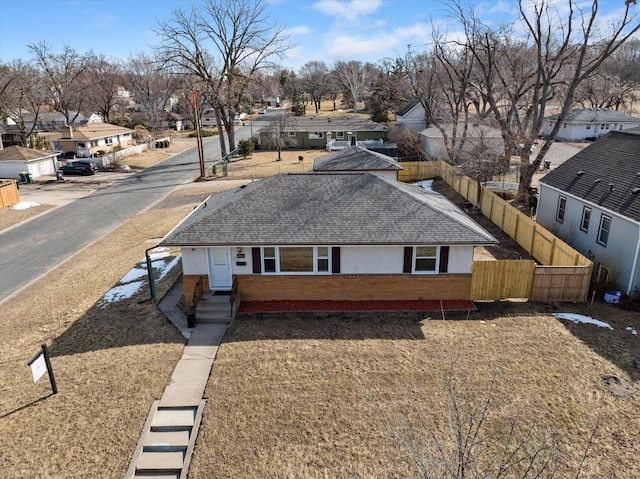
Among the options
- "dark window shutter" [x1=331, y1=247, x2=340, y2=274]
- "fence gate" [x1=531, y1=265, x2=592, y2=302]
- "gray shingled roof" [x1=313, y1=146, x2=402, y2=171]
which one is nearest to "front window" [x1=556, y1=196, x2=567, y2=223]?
"fence gate" [x1=531, y1=265, x2=592, y2=302]

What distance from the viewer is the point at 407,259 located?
653 inches

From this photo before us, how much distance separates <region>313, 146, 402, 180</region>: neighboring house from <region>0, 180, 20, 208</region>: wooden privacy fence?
23450 millimetres

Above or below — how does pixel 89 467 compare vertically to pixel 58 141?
below

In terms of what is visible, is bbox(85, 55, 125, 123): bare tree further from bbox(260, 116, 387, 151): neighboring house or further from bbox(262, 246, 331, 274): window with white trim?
bbox(262, 246, 331, 274): window with white trim

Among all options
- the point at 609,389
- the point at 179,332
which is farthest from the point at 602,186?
the point at 179,332

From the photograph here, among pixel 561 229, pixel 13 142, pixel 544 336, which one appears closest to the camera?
pixel 544 336

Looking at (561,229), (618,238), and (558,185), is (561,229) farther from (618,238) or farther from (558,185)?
(618,238)

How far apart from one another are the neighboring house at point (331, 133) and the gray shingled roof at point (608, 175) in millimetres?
34068

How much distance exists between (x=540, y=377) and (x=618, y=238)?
30.6 feet

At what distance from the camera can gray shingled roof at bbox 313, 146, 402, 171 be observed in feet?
103

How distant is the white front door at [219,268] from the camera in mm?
16594

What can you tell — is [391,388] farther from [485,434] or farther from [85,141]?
[85,141]

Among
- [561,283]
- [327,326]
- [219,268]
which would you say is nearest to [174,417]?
[327,326]

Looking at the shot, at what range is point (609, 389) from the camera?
11.8 m
